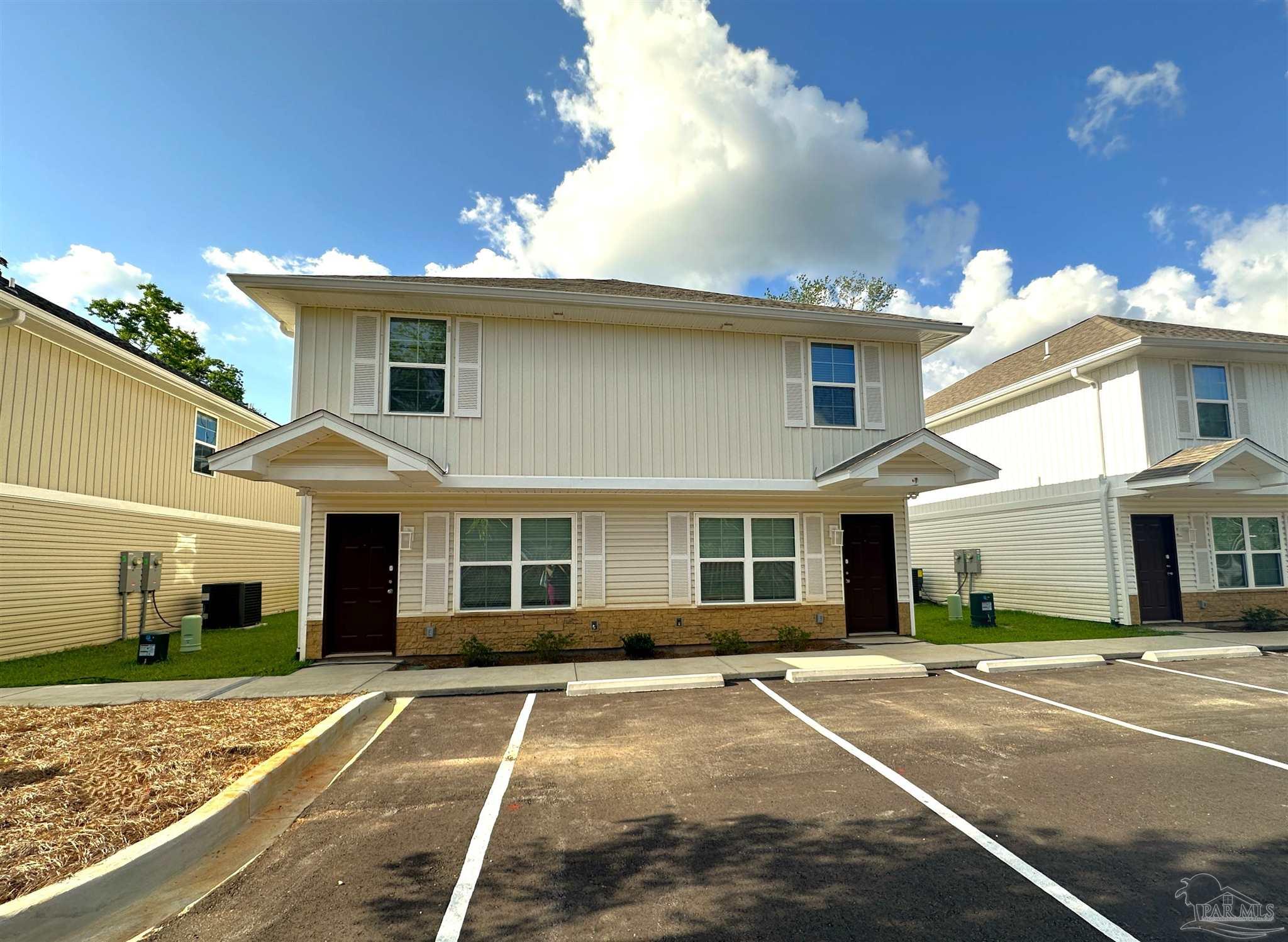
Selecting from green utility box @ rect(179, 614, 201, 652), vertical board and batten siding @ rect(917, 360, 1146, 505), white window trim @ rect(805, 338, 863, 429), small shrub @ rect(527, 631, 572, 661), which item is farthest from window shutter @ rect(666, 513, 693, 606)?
vertical board and batten siding @ rect(917, 360, 1146, 505)

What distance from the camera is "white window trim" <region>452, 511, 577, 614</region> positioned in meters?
9.78

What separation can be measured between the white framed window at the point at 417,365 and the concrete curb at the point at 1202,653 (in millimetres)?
11623

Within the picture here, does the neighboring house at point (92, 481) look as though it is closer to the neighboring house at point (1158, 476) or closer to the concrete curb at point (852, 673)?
the concrete curb at point (852, 673)

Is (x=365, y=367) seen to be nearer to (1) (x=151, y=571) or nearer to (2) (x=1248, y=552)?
(1) (x=151, y=571)

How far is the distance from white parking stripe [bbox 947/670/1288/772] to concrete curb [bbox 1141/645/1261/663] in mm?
3416

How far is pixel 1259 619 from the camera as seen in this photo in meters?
12.3

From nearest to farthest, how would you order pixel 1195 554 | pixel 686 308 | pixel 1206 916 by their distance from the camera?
pixel 1206 916, pixel 686 308, pixel 1195 554

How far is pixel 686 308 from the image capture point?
32.4 ft

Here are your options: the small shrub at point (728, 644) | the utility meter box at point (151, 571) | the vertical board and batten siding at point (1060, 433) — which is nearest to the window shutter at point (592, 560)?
the small shrub at point (728, 644)

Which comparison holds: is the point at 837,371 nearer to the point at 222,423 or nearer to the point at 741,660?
the point at 741,660

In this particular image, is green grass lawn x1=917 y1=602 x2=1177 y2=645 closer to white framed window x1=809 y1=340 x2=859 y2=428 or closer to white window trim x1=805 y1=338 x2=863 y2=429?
white window trim x1=805 y1=338 x2=863 y2=429

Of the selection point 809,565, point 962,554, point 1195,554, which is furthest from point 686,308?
point 1195,554

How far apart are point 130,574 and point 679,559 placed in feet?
34.1

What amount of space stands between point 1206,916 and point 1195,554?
43.5 ft
